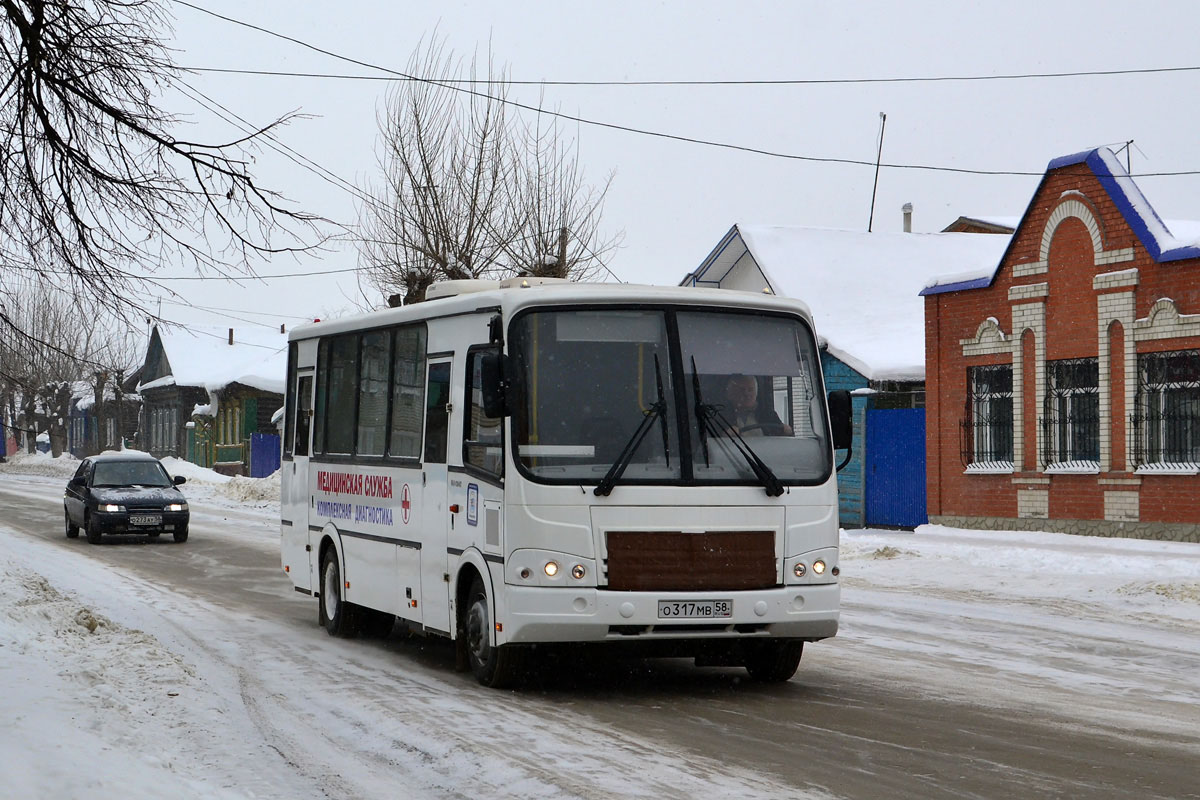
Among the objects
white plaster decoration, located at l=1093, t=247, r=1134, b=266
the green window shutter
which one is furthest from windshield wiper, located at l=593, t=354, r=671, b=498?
the green window shutter

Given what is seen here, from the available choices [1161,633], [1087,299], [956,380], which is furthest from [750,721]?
[956,380]

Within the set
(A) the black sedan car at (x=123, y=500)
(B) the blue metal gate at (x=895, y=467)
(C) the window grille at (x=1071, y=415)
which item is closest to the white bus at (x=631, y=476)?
(C) the window grille at (x=1071, y=415)

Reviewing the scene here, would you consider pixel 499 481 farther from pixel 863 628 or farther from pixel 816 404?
pixel 863 628

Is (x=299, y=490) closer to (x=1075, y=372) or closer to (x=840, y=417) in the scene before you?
(x=840, y=417)

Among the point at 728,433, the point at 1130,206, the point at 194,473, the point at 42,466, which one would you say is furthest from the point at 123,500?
the point at 42,466

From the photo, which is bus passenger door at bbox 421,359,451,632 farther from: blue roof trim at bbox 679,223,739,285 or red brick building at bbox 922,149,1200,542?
blue roof trim at bbox 679,223,739,285

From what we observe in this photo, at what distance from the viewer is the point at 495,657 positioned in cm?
1014

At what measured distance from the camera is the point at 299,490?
14727mm

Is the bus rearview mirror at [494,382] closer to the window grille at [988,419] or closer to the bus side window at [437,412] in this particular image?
the bus side window at [437,412]

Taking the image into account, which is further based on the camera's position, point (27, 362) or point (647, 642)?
point (27, 362)

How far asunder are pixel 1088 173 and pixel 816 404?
15023 mm

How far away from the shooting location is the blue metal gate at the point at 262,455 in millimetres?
56531

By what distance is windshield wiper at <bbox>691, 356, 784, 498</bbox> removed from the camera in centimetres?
1000

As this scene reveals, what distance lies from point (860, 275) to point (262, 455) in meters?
28.7
